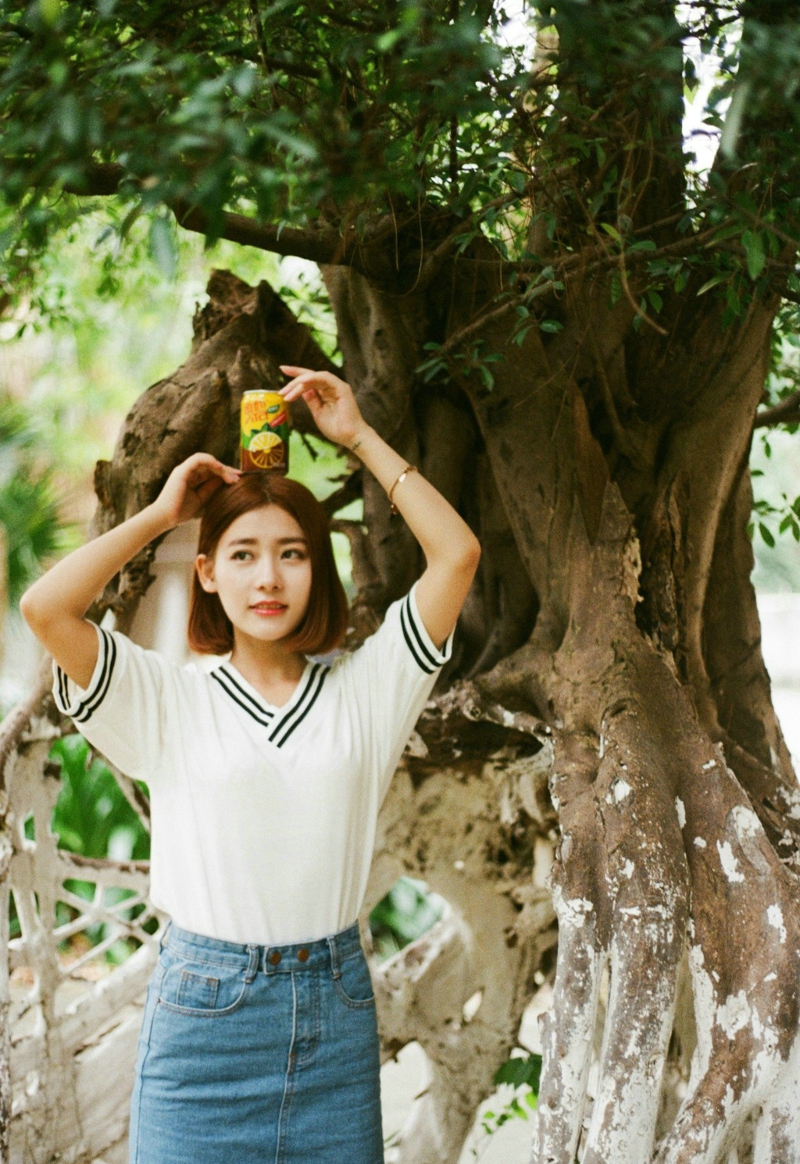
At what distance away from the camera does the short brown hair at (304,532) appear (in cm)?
178

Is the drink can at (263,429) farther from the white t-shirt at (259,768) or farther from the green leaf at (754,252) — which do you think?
the green leaf at (754,252)

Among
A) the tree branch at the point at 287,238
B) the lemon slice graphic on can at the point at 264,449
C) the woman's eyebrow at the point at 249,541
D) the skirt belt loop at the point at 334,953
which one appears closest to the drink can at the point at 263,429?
the lemon slice graphic on can at the point at 264,449

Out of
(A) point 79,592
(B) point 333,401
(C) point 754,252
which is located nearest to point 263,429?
(B) point 333,401

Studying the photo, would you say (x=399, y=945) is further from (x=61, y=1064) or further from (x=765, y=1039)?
(x=765, y=1039)

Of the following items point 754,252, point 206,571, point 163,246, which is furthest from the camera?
point 206,571

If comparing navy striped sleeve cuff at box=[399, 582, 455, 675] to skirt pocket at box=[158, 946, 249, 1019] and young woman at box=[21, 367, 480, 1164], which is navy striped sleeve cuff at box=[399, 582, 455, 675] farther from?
skirt pocket at box=[158, 946, 249, 1019]

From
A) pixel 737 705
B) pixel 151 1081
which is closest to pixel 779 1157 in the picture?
pixel 151 1081

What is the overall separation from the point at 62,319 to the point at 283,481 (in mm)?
1584

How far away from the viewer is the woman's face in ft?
5.69

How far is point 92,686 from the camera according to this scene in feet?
5.39

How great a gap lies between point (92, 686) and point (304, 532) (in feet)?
1.28

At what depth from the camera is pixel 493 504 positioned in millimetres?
2592

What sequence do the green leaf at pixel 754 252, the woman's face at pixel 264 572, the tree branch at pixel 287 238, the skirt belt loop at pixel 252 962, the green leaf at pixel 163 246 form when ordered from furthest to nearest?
the tree branch at pixel 287 238 < the woman's face at pixel 264 572 < the skirt belt loop at pixel 252 962 < the green leaf at pixel 754 252 < the green leaf at pixel 163 246

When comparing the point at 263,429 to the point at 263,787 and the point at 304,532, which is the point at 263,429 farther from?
the point at 263,787
